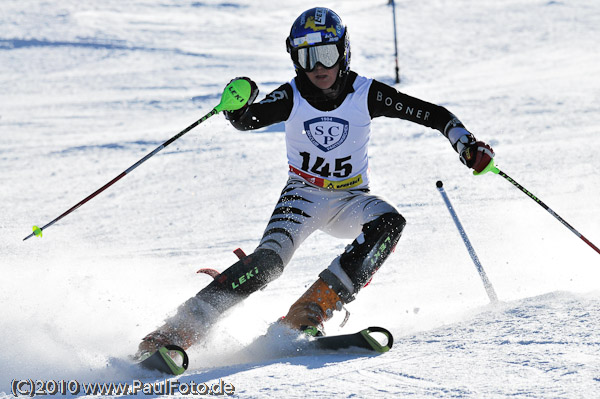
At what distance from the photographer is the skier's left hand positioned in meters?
3.90

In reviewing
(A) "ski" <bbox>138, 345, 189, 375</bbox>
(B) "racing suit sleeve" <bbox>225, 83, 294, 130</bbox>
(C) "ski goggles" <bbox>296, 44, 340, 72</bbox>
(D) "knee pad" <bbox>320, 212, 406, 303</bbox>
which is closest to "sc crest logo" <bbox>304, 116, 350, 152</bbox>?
(B) "racing suit sleeve" <bbox>225, 83, 294, 130</bbox>

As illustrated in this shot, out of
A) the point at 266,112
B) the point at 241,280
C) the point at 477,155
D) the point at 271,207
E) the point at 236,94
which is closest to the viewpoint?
the point at 241,280

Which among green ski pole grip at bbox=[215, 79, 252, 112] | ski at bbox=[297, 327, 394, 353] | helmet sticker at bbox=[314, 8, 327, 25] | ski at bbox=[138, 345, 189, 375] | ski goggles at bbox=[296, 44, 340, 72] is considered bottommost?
ski at bbox=[138, 345, 189, 375]

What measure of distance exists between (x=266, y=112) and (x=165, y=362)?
1739 millimetres

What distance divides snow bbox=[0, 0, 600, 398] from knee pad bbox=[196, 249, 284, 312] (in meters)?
0.16

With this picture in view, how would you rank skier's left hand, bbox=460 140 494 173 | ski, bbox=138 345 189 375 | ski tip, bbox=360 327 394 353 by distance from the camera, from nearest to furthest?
ski, bbox=138 345 189 375, ski tip, bbox=360 327 394 353, skier's left hand, bbox=460 140 494 173

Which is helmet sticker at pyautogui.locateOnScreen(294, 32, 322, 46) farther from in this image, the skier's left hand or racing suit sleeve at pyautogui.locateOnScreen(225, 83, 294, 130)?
the skier's left hand

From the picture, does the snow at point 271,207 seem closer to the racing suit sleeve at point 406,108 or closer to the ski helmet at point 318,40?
the racing suit sleeve at point 406,108

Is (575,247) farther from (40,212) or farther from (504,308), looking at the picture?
(40,212)

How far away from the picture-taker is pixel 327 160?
4.32m

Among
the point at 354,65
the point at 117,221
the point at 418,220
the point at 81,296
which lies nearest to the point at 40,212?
the point at 117,221

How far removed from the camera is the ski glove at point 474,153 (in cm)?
390

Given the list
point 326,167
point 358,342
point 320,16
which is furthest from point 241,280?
point 320,16

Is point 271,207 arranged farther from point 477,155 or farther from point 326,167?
point 477,155
